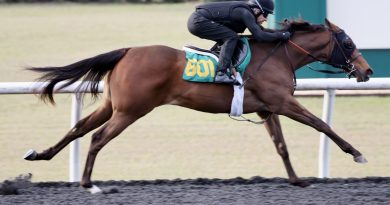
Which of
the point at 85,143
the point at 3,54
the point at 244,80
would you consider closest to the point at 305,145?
the point at 85,143

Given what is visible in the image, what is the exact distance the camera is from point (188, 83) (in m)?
7.04

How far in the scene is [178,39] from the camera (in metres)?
21.5

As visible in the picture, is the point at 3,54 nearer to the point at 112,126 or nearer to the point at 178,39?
the point at 178,39

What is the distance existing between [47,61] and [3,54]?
2.15 meters

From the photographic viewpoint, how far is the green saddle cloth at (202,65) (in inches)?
276

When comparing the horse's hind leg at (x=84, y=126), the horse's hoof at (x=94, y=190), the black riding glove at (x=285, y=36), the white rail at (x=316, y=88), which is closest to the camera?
the horse's hoof at (x=94, y=190)

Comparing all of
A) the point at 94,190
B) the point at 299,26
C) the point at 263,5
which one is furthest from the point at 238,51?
the point at 94,190

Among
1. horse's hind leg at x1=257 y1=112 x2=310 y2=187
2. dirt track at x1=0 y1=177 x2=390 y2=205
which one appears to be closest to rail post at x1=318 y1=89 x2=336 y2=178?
dirt track at x1=0 y1=177 x2=390 y2=205

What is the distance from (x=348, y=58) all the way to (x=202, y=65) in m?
1.22

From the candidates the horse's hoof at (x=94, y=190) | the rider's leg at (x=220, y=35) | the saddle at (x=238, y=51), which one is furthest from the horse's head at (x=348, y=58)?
the horse's hoof at (x=94, y=190)

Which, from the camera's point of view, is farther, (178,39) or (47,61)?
(178,39)

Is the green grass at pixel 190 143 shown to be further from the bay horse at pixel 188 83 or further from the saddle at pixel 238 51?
the saddle at pixel 238 51

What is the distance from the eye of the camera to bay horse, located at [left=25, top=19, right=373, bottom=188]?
6.96 m

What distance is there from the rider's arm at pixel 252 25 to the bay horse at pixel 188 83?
162 mm
